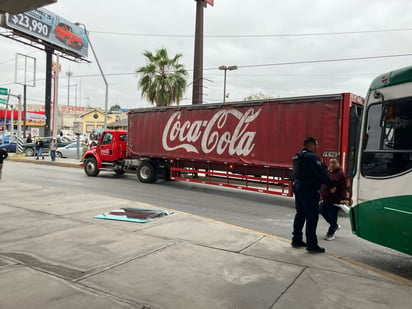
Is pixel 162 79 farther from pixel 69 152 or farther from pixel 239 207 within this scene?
pixel 239 207

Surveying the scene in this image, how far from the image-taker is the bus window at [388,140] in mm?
4391

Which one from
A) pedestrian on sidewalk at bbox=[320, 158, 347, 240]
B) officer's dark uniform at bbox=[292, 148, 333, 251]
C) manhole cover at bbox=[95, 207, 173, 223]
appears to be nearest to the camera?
officer's dark uniform at bbox=[292, 148, 333, 251]

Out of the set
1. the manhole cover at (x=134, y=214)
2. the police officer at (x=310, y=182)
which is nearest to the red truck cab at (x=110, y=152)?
the manhole cover at (x=134, y=214)

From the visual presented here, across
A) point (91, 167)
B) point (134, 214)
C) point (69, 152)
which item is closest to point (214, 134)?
point (134, 214)

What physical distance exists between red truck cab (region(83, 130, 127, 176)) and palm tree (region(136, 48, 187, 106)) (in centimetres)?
750

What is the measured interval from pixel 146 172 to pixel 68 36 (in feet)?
124

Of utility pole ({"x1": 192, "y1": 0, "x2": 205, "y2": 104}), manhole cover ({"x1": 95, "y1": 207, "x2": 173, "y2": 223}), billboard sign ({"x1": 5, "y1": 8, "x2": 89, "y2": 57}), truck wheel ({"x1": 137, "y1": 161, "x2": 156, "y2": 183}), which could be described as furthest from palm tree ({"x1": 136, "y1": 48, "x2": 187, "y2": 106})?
billboard sign ({"x1": 5, "y1": 8, "x2": 89, "y2": 57})

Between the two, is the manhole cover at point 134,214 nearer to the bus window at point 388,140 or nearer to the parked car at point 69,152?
the bus window at point 388,140

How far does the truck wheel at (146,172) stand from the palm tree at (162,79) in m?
9.15

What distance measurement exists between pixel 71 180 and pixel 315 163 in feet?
39.8

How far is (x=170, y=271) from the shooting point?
14.4 feet

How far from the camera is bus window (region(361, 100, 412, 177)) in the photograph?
4.39m

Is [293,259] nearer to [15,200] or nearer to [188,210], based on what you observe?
[188,210]

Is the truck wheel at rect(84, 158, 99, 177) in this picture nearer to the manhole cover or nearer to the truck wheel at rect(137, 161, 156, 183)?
the truck wheel at rect(137, 161, 156, 183)
